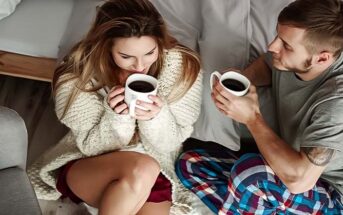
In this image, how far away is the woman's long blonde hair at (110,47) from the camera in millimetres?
1384

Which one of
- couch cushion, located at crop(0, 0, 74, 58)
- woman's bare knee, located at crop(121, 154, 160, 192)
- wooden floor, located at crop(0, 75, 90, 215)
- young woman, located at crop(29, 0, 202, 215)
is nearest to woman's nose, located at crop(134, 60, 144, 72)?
young woman, located at crop(29, 0, 202, 215)

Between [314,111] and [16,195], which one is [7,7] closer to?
[16,195]

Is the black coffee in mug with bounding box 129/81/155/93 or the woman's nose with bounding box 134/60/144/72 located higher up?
the woman's nose with bounding box 134/60/144/72

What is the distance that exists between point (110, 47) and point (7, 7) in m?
0.60

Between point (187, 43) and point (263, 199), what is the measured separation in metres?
0.57

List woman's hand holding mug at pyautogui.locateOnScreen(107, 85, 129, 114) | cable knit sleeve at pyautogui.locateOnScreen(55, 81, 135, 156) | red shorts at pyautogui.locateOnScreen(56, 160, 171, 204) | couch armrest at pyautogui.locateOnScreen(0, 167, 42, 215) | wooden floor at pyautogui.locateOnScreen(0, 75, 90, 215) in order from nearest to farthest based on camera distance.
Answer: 1. couch armrest at pyautogui.locateOnScreen(0, 167, 42, 215)
2. woman's hand holding mug at pyautogui.locateOnScreen(107, 85, 129, 114)
3. cable knit sleeve at pyautogui.locateOnScreen(55, 81, 135, 156)
4. red shorts at pyautogui.locateOnScreen(56, 160, 171, 204)
5. wooden floor at pyautogui.locateOnScreen(0, 75, 90, 215)

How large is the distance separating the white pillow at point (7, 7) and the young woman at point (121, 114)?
42cm

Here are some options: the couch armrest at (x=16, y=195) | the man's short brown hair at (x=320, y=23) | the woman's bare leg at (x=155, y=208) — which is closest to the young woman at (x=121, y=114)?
the woman's bare leg at (x=155, y=208)

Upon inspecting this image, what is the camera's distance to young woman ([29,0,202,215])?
141cm

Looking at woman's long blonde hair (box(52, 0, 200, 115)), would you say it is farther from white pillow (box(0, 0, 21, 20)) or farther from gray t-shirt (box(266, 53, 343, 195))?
white pillow (box(0, 0, 21, 20))

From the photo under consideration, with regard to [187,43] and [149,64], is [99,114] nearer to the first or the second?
[149,64]

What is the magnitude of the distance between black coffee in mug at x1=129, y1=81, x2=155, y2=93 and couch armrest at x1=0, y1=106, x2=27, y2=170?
312 millimetres

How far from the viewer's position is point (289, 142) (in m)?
1.58

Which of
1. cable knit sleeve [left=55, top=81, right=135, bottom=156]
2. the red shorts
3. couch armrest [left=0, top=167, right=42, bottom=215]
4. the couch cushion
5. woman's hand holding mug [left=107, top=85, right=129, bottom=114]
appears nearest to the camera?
couch armrest [left=0, top=167, right=42, bottom=215]
